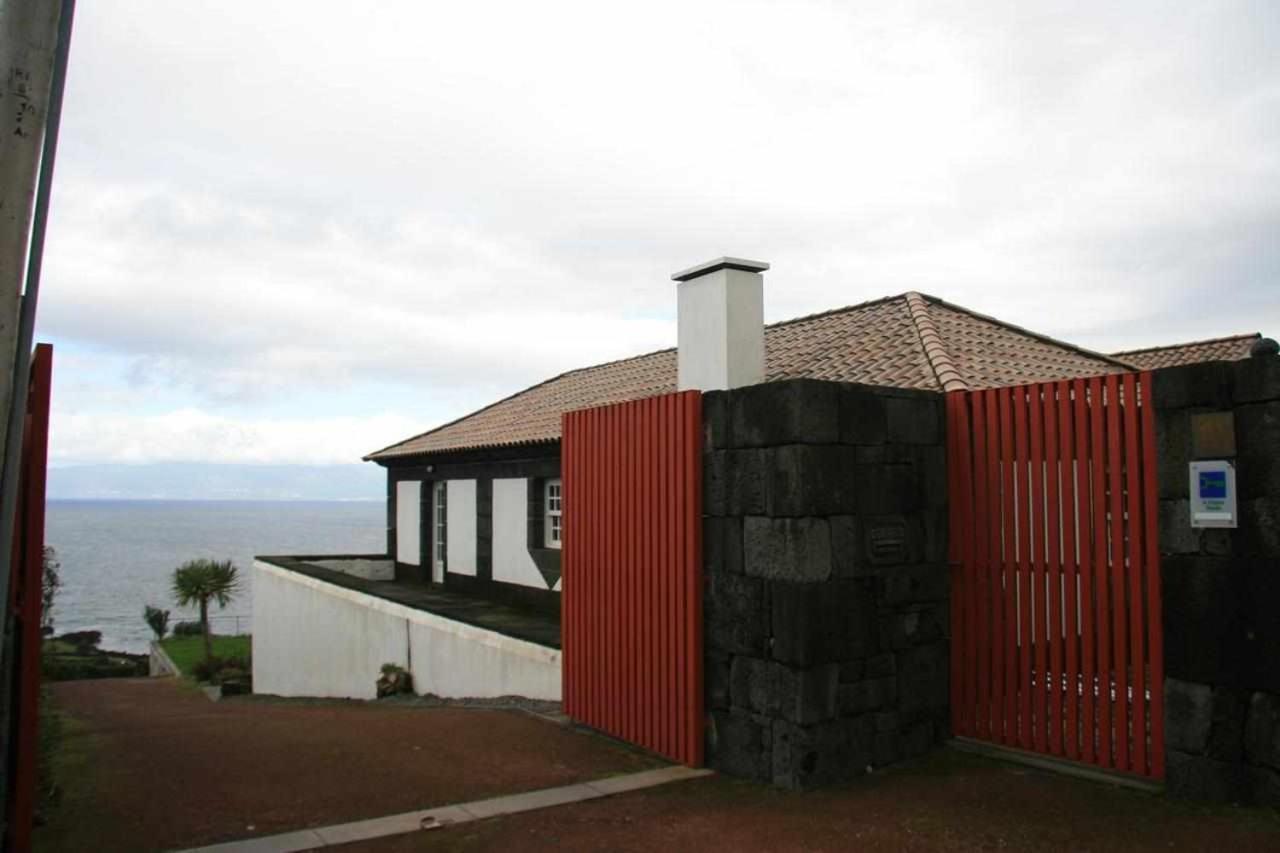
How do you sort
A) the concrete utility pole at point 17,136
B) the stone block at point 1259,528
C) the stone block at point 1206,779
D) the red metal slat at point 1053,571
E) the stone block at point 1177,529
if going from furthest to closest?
the red metal slat at point 1053,571
the stone block at point 1177,529
the stone block at point 1206,779
the stone block at point 1259,528
the concrete utility pole at point 17,136

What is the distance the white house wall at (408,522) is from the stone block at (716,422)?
46.1 ft

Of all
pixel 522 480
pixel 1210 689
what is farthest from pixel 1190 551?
pixel 522 480

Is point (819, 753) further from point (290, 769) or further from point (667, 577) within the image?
point (290, 769)

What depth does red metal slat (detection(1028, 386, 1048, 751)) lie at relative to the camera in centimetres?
649

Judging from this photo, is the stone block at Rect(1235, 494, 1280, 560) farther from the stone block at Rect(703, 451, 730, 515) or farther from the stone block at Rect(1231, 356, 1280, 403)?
the stone block at Rect(703, 451, 730, 515)

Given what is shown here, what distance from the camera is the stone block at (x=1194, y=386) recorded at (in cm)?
555

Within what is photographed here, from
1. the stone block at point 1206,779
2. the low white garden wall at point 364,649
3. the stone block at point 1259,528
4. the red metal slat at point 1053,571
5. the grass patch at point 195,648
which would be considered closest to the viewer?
the stone block at point 1259,528

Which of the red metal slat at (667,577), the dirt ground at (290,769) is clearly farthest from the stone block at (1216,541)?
the dirt ground at (290,769)

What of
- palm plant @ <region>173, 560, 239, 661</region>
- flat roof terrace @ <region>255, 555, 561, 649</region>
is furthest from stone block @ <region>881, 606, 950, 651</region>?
palm plant @ <region>173, 560, 239, 661</region>

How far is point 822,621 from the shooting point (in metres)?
6.38

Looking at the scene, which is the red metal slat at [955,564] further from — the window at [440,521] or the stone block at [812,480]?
the window at [440,521]

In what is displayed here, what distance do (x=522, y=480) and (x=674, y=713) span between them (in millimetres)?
9023

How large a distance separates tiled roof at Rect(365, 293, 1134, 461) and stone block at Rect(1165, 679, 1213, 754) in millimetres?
3370

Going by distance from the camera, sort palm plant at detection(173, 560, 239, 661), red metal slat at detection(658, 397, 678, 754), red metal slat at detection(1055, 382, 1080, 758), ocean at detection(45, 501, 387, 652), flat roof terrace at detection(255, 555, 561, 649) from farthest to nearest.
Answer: ocean at detection(45, 501, 387, 652), palm plant at detection(173, 560, 239, 661), flat roof terrace at detection(255, 555, 561, 649), red metal slat at detection(658, 397, 678, 754), red metal slat at detection(1055, 382, 1080, 758)
